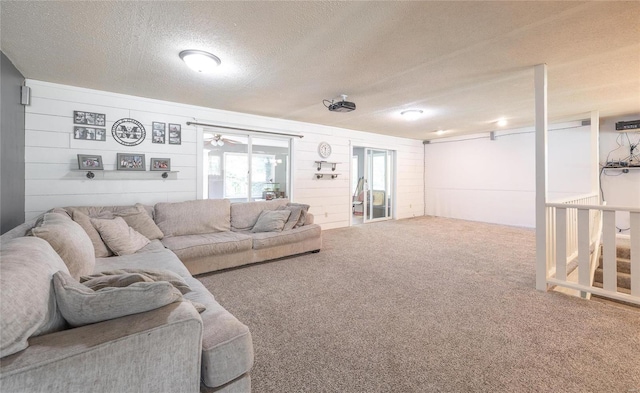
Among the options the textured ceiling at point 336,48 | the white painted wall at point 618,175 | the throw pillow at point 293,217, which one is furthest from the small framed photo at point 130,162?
the white painted wall at point 618,175

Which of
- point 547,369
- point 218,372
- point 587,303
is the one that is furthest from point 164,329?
point 587,303

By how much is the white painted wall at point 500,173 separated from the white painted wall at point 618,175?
0.78 ft

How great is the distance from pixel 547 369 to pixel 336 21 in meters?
2.61

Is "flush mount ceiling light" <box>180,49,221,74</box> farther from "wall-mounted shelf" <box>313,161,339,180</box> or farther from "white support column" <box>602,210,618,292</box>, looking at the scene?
"white support column" <box>602,210,618,292</box>

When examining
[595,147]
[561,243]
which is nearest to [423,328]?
[561,243]

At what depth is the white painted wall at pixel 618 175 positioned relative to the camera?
4.75 metres

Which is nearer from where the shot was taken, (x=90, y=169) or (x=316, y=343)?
(x=316, y=343)

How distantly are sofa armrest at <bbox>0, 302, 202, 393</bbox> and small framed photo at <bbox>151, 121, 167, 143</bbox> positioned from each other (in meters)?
3.55

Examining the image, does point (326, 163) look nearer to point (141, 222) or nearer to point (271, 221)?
point (271, 221)

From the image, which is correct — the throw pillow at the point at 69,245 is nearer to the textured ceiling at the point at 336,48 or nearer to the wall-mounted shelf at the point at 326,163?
the textured ceiling at the point at 336,48

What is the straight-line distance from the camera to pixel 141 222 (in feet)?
10.7

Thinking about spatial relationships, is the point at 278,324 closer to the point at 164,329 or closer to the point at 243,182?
the point at 164,329

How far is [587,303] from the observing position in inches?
97.7

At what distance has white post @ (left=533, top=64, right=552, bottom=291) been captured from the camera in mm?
2803
